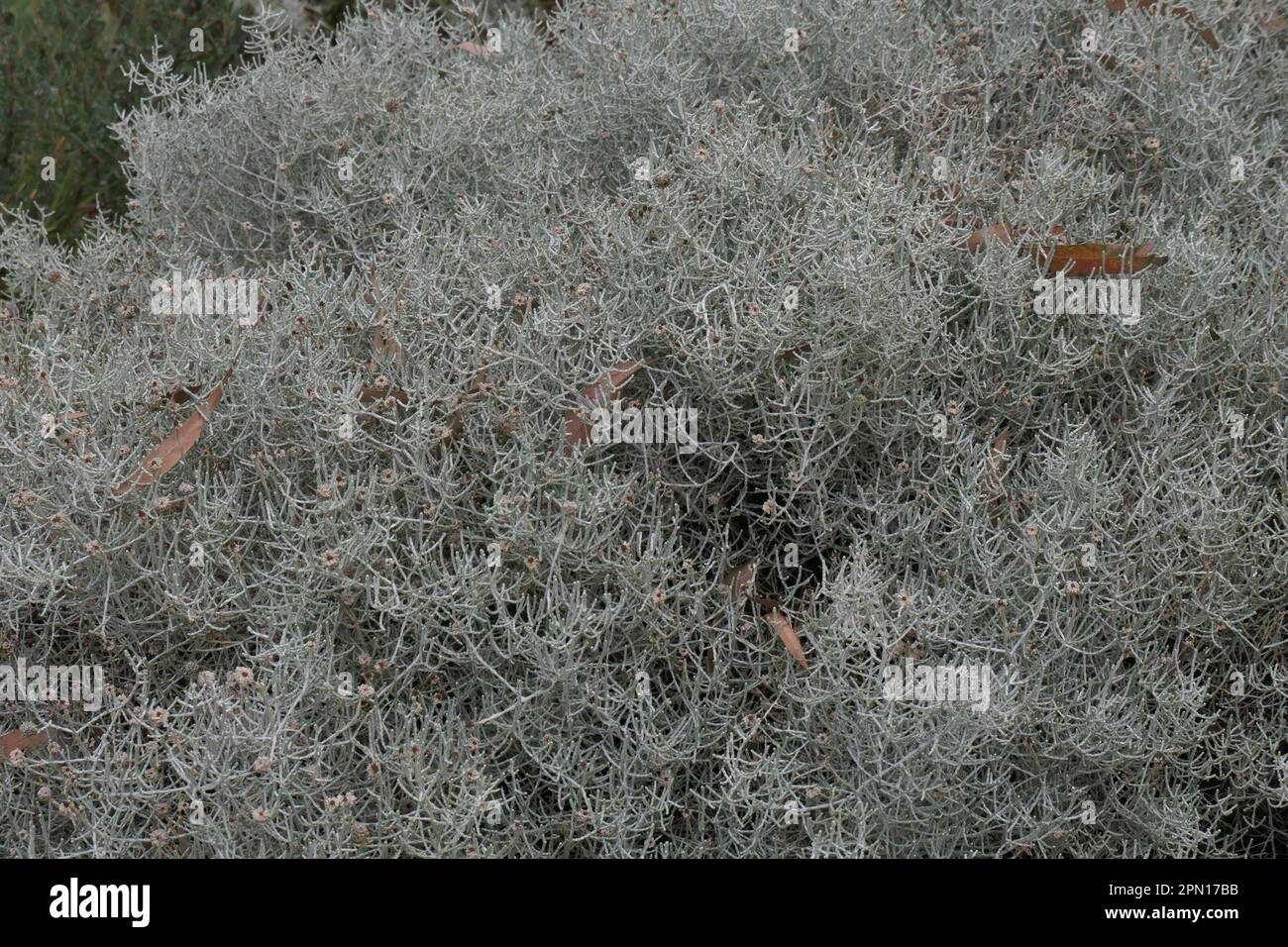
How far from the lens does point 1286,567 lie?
248 centimetres

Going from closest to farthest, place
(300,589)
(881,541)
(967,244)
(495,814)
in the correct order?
(495,814)
(300,589)
(881,541)
(967,244)

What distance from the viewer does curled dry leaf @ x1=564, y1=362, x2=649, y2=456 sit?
8.41ft

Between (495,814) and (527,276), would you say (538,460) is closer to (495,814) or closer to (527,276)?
(527,276)

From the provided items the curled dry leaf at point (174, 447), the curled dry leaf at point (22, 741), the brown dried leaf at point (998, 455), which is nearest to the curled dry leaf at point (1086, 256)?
the brown dried leaf at point (998, 455)

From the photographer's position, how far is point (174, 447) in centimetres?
255

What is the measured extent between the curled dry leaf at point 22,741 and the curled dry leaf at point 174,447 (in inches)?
17.8

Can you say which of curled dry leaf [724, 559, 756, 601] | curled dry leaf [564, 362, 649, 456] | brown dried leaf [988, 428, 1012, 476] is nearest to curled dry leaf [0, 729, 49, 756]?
curled dry leaf [564, 362, 649, 456]

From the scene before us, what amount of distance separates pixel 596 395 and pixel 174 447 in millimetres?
813

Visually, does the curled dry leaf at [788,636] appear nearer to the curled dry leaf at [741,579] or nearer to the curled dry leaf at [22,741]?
the curled dry leaf at [741,579]

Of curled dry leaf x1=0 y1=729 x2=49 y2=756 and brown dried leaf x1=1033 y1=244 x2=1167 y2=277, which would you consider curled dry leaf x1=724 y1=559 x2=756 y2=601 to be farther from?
curled dry leaf x1=0 y1=729 x2=49 y2=756

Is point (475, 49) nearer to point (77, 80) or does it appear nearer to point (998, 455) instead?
point (77, 80)
